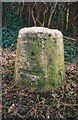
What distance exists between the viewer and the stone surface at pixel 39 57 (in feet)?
8.57

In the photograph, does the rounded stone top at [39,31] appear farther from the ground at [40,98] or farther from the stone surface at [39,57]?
the ground at [40,98]

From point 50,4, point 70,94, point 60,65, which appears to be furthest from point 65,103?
point 50,4

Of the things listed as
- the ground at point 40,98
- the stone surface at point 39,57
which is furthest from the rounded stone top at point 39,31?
the ground at point 40,98

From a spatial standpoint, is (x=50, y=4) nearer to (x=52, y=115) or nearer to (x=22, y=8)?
(x=22, y=8)

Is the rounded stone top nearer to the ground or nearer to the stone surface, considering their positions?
the stone surface

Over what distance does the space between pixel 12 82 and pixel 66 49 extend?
0.40 meters

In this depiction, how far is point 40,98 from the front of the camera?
2637mm

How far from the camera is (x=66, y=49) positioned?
2.62 meters

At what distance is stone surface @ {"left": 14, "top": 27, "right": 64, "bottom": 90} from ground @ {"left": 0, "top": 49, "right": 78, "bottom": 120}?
0.04 meters

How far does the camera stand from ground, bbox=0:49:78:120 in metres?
2.63

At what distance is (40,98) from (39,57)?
26 cm

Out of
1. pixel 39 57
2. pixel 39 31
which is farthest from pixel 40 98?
pixel 39 31

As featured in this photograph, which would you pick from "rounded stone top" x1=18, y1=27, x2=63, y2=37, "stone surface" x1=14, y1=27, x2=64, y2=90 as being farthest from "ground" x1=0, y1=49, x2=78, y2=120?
"rounded stone top" x1=18, y1=27, x2=63, y2=37

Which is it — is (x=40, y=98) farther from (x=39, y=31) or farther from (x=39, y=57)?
(x=39, y=31)
